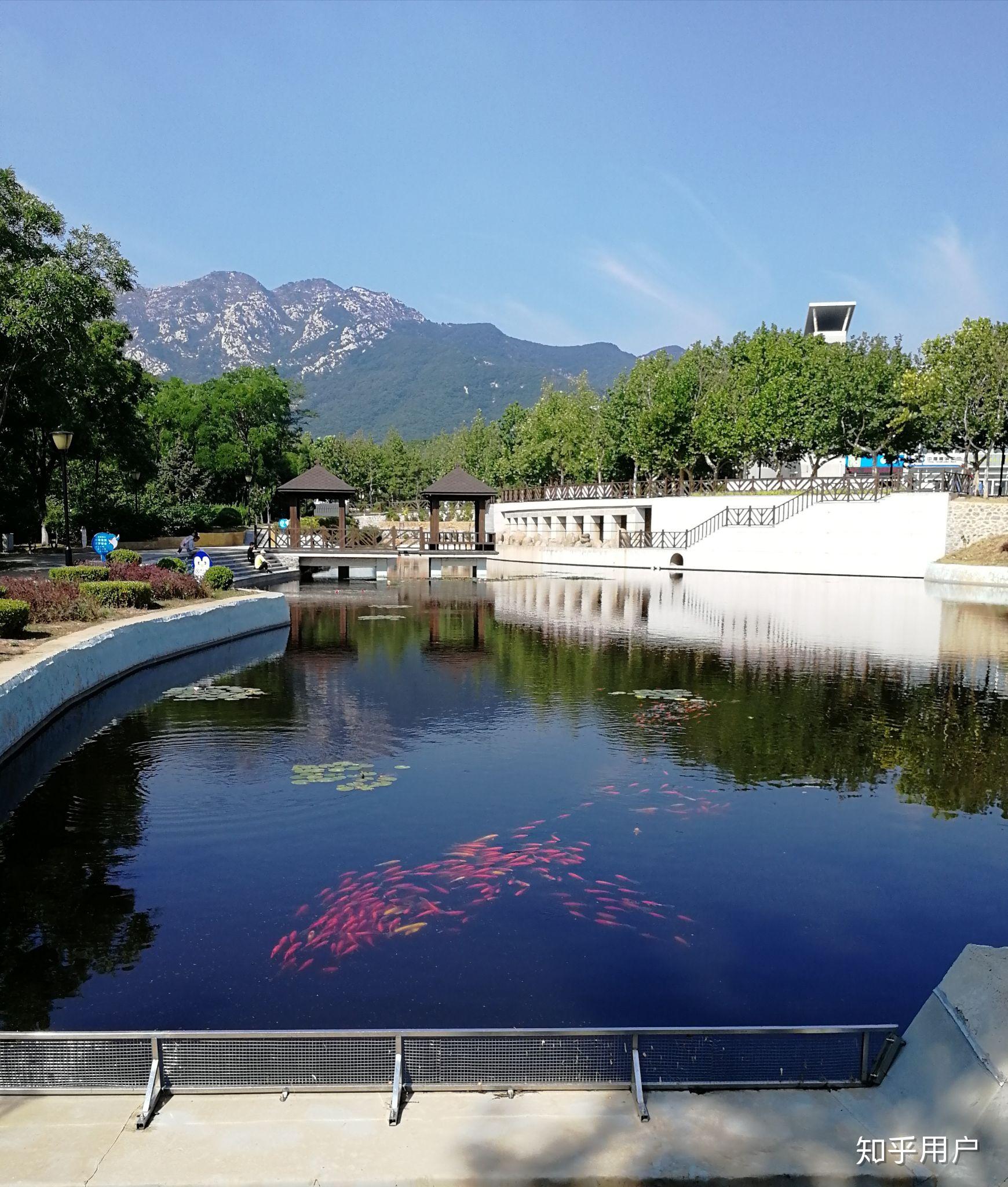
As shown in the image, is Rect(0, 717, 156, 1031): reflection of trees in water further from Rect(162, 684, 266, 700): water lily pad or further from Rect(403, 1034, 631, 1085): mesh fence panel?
Rect(162, 684, 266, 700): water lily pad

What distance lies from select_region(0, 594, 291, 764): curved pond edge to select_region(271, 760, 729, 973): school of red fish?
655cm

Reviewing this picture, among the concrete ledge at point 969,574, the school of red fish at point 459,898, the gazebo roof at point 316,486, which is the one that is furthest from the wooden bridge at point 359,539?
the school of red fish at point 459,898

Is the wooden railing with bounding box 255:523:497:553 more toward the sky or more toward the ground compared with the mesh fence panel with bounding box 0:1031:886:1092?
more toward the sky

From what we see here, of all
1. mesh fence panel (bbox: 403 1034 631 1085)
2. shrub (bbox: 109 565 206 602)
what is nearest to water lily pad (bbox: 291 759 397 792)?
mesh fence panel (bbox: 403 1034 631 1085)

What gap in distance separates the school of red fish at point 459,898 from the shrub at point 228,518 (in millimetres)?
45284

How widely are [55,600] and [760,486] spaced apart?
4748 cm

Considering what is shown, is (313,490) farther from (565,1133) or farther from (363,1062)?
(565,1133)

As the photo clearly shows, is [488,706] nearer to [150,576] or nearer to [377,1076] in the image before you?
[377,1076]

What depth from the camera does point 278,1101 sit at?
4355 mm

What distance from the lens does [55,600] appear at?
62.5 feet

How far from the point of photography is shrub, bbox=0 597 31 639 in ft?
52.1

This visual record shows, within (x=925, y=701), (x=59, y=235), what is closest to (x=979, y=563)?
(x=925, y=701)

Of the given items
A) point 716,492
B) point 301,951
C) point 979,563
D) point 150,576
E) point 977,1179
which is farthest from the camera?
point 716,492

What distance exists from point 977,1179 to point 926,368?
207 ft
